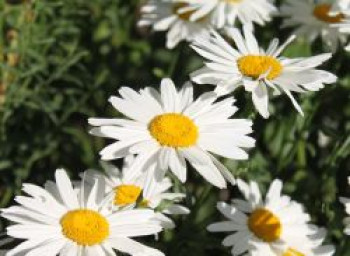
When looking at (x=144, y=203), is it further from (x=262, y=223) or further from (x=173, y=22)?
(x=173, y=22)

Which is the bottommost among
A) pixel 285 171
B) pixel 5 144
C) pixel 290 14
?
pixel 285 171

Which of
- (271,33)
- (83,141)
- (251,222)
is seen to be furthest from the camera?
(271,33)

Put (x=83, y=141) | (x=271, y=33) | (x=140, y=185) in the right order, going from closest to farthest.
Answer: (x=140, y=185) < (x=83, y=141) < (x=271, y=33)

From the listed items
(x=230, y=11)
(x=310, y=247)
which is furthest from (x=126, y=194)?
(x=230, y=11)

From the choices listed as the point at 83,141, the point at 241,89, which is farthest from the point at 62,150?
the point at 241,89

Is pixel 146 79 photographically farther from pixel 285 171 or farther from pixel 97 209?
pixel 97 209

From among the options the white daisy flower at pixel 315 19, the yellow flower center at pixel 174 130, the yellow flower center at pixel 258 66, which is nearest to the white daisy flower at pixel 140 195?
the yellow flower center at pixel 174 130

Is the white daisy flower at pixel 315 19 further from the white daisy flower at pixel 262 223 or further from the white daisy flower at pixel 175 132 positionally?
the white daisy flower at pixel 175 132
